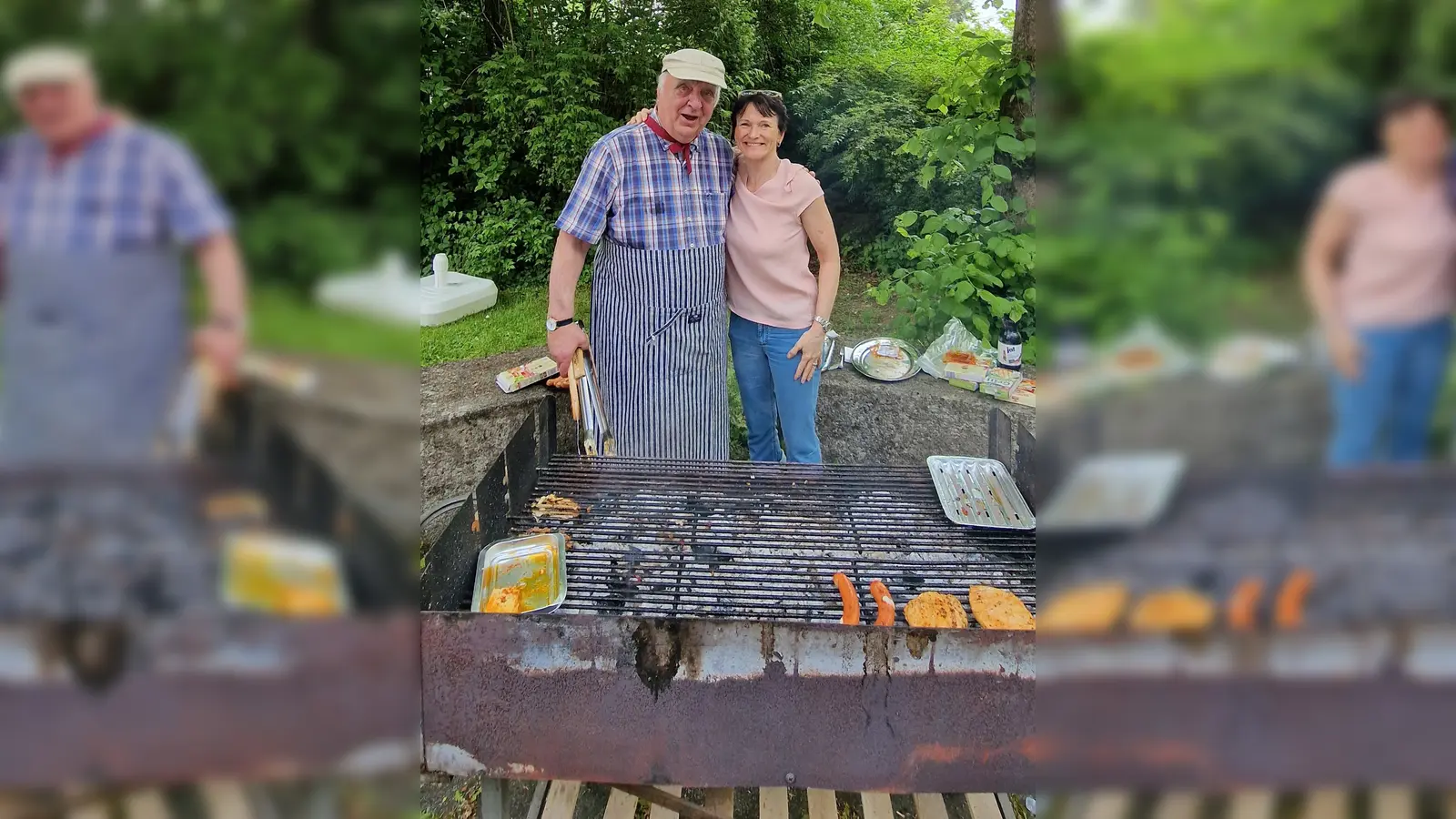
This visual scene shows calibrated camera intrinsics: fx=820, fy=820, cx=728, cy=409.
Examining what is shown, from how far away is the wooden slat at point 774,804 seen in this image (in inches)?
97.5

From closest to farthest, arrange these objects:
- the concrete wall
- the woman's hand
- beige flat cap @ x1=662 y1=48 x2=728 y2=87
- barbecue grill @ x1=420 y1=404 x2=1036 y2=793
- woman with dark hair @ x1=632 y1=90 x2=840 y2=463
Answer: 1. barbecue grill @ x1=420 y1=404 x2=1036 y2=793
2. beige flat cap @ x1=662 y1=48 x2=728 y2=87
3. woman with dark hair @ x1=632 y1=90 x2=840 y2=463
4. the woman's hand
5. the concrete wall

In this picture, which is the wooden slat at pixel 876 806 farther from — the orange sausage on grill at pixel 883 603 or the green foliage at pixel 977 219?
the green foliage at pixel 977 219

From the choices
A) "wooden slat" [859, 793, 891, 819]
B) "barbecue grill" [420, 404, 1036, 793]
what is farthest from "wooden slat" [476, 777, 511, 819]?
"wooden slat" [859, 793, 891, 819]

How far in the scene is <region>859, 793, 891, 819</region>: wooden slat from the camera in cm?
246

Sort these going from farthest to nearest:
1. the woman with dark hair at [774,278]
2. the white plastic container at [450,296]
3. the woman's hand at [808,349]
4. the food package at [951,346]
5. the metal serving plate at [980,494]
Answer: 1. the white plastic container at [450,296]
2. the food package at [951,346]
3. the woman's hand at [808,349]
4. the woman with dark hair at [774,278]
5. the metal serving plate at [980,494]
